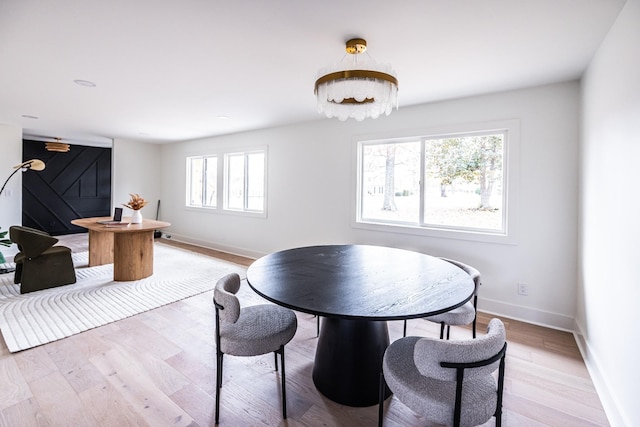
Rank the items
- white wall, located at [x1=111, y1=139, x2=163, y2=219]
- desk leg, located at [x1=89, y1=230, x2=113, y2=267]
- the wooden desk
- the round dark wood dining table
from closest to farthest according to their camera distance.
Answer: the round dark wood dining table < the wooden desk < desk leg, located at [x1=89, y1=230, x2=113, y2=267] < white wall, located at [x1=111, y1=139, x2=163, y2=219]

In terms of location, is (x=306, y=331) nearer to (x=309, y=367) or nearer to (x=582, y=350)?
(x=309, y=367)

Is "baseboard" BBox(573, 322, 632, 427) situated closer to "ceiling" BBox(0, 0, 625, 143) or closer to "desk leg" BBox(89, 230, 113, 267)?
"ceiling" BBox(0, 0, 625, 143)

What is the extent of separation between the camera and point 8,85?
10.3ft

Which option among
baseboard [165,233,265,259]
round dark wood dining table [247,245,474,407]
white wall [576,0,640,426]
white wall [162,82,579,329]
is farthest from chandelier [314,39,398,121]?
baseboard [165,233,265,259]

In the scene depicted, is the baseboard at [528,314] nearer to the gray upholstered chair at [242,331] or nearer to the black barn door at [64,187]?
the gray upholstered chair at [242,331]

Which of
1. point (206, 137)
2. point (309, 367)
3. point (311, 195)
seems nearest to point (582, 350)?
point (309, 367)

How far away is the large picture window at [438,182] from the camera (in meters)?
3.17

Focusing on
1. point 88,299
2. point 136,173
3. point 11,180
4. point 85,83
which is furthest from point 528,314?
point 11,180

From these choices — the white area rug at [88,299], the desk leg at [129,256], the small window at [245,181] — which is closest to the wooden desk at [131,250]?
the desk leg at [129,256]

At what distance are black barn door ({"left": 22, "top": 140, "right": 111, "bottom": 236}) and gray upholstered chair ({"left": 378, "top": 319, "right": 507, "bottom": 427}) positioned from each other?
9.14m

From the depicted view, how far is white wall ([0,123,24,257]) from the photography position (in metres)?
5.07

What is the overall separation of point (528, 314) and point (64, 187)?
32.0 ft

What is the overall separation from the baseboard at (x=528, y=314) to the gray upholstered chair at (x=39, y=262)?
16.1 ft

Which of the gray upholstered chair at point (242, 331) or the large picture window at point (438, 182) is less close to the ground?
the large picture window at point (438, 182)
